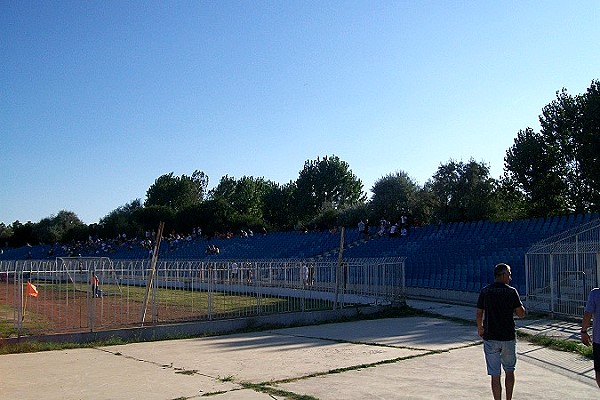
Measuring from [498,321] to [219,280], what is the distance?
12.2m

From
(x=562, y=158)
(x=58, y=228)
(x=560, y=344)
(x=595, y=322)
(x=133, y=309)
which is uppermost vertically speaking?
(x=562, y=158)

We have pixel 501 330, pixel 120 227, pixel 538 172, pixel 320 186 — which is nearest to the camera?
pixel 501 330

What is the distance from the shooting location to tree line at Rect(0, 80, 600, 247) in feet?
114

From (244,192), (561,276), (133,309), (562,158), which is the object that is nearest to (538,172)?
(562,158)

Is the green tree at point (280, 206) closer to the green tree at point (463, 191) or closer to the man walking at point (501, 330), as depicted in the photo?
the green tree at point (463, 191)

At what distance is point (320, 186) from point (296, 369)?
70.4 m

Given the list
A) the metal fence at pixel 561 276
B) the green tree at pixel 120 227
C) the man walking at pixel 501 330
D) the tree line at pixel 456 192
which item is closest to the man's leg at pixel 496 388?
the man walking at pixel 501 330

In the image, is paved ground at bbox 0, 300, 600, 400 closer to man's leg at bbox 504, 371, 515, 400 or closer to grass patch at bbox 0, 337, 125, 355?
grass patch at bbox 0, 337, 125, 355

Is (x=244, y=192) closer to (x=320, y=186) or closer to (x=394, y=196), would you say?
(x=320, y=186)

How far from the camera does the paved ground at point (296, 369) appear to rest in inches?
337

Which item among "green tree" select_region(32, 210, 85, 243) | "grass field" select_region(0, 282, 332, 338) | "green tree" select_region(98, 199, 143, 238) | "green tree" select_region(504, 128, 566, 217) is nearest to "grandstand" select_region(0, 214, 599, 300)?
"grass field" select_region(0, 282, 332, 338)

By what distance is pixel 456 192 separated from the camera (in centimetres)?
4191

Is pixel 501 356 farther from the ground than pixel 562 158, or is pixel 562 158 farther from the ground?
pixel 562 158

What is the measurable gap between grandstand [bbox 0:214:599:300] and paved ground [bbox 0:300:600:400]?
782 centimetres
